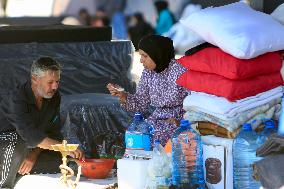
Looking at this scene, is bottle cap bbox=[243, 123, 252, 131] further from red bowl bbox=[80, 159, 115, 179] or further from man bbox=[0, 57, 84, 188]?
man bbox=[0, 57, 84, 188]

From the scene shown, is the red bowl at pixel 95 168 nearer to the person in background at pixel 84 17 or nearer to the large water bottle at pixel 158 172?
the large water bottle at pixel 158 172

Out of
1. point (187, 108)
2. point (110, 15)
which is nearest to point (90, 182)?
point (187, 108)

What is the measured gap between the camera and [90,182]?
14.8 ft

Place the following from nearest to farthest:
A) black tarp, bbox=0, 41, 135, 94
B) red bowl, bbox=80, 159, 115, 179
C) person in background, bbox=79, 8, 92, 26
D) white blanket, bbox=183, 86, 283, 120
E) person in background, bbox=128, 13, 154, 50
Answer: white blanket, bbox=183, 86, 283, 120 → red bowl, bbox=80, 159, 115, 179 → black tarp, bbox=0, 41, 135, 94 → person in background, bbox=128, 13, 154, 50 → person in background, bbox=79, 8, 92, 26

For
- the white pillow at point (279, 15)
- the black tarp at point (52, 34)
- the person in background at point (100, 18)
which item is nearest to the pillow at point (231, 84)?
the white pillow at point (279, 15)

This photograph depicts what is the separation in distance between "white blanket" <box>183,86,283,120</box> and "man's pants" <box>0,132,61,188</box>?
61.1 inches

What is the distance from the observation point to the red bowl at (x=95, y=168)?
179 inches

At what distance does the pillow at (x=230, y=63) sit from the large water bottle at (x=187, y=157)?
1.05ft

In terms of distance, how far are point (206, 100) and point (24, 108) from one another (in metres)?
1.71

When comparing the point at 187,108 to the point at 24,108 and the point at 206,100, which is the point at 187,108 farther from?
the point at 24,108

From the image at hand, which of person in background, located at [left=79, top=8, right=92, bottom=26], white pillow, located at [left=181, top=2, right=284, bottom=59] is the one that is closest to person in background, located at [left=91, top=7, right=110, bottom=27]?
person in background, located at [left=79, top=8, right=92, bottom=26]

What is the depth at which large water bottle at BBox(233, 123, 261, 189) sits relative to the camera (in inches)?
145

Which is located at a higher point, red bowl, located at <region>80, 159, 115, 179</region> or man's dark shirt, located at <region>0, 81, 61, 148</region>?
man's dark shirt, located at <region>0, 81, 61, 148</region>

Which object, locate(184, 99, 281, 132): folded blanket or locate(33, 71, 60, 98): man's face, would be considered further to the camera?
locate(33, 71, 60, 98): man's face
